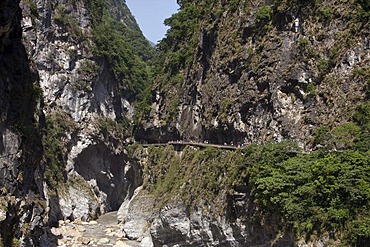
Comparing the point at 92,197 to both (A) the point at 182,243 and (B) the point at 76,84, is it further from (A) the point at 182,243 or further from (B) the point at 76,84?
(A) the point at 182,243

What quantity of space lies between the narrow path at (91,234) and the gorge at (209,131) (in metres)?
0.37

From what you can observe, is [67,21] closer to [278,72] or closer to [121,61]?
[121,61]

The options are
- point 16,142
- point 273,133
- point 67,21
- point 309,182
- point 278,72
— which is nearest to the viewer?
point 309,182

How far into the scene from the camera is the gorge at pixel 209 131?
2005 cm

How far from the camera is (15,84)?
78.1 feet

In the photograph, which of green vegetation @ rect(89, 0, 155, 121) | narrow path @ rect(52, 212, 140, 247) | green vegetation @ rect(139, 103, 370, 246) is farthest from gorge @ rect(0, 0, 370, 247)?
green vegetation @ rect(89, 0, 155, 121)

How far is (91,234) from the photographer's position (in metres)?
36.6

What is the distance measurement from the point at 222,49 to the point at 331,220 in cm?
1956

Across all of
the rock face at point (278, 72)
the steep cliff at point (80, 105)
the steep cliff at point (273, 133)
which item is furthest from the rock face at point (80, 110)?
the rock face at point (278, 72)

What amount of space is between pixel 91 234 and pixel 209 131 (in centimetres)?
1366

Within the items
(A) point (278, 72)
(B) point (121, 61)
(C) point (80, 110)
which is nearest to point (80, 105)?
(C) point (80, 110)

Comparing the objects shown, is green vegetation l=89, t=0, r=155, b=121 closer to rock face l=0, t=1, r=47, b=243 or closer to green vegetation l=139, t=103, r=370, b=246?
rock face l=0, t=1, r=47, b=243

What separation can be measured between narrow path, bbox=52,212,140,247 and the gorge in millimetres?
369

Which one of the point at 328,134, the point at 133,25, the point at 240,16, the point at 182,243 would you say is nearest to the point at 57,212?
the point at 182,243
